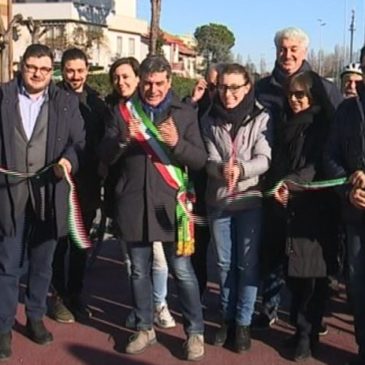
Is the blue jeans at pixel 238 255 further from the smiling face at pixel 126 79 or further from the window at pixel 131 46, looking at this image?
the window at pixel 131 46

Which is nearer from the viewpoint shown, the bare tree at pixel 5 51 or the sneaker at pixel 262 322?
the sneaker at pixel 262 322

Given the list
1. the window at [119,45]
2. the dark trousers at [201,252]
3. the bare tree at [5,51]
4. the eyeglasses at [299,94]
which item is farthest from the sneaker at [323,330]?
the window at [119,45]

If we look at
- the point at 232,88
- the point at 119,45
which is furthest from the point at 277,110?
the point at 119,45

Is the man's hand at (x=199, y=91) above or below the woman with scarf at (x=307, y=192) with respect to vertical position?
above

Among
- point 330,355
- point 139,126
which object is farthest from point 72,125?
point 330,355

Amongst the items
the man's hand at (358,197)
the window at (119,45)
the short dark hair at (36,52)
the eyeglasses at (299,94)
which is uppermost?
the window at (119,45)

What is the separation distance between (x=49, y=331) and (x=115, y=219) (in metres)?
1.14

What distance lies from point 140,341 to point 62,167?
4.38ft

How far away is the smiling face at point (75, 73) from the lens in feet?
17.4

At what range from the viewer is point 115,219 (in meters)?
4.79

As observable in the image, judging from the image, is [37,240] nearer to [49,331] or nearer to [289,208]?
[49,331]

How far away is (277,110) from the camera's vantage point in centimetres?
498

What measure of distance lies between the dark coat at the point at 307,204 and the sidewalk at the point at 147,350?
27.3 inches

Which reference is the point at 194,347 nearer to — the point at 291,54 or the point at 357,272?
the point at 357,272
